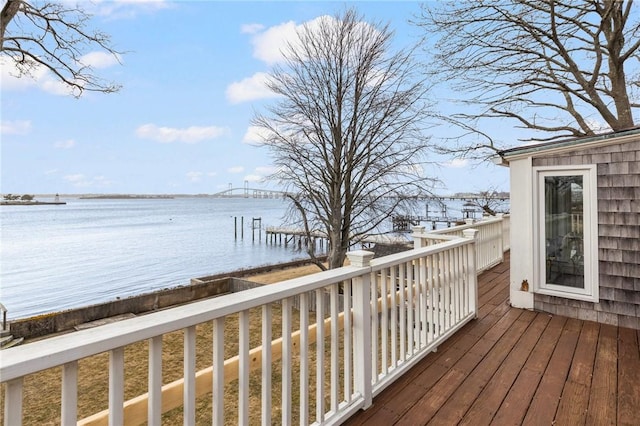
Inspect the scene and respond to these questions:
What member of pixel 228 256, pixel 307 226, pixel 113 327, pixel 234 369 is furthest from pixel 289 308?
pixel 228 256

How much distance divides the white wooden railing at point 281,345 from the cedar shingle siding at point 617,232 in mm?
1623

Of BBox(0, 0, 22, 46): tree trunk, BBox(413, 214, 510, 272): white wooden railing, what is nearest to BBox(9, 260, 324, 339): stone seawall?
BBox(0, 0, 22, 46): tree trunk

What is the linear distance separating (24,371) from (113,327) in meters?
0.26

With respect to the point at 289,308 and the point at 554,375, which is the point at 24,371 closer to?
the point at 289,308

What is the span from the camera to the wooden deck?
85.5 inches

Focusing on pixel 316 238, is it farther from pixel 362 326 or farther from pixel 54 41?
pixel 362 326

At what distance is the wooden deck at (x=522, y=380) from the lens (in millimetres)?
2172

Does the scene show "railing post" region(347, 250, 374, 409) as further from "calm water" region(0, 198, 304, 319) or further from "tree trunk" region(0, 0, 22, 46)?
"calm water" region(0, 198, 304, 319)

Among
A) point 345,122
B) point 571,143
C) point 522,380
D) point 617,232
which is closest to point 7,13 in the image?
point 345,122

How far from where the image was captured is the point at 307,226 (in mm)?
13375

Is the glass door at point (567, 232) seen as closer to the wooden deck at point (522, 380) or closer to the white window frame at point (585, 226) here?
the white window frame at point (585, 226)

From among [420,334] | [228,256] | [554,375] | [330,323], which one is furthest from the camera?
[228,256]

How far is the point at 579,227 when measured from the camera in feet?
13.0

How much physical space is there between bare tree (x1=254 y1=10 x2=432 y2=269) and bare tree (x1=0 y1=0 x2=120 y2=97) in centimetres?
544
